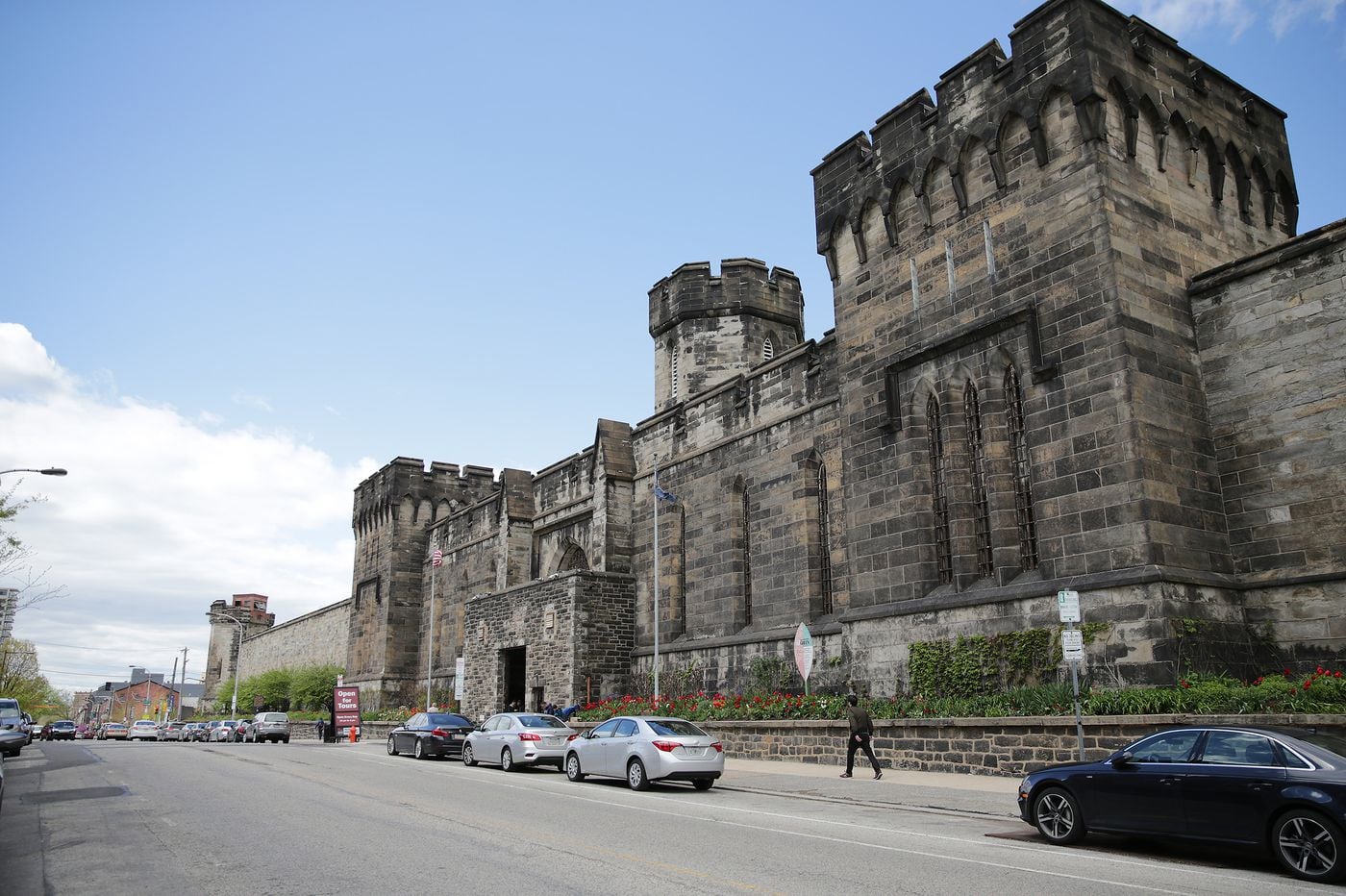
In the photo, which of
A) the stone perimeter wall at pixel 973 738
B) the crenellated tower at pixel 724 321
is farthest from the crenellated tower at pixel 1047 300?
the crenellated tower at pixel 724 321

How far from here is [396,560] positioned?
163ft

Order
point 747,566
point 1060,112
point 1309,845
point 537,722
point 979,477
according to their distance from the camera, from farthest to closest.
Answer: point 747,566 → point 537,722 → point 979,477 → point 1060,112 → point 1309,845

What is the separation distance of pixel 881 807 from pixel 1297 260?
1187cm

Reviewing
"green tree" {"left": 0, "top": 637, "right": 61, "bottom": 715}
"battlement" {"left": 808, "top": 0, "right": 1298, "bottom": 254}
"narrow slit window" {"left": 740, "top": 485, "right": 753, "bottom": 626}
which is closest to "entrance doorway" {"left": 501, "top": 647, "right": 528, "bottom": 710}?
"narrow slit window" {"left": 740, "top": 485, "right": 753, "bottom": 626}

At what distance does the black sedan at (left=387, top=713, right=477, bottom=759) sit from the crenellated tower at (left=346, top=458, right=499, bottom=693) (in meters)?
22.0

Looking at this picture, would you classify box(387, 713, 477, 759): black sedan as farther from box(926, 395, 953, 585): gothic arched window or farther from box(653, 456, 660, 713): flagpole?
box(926, 395, 953, 585): gothic arched window

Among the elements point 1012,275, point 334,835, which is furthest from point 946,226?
point 334,835

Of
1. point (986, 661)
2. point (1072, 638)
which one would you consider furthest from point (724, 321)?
point (1072, 638)

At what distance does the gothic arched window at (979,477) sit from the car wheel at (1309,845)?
1012 cm

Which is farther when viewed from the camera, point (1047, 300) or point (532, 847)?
point (1047, 300)

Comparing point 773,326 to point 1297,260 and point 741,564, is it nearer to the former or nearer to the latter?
point 741,564

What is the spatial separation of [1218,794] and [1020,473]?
10019 mm

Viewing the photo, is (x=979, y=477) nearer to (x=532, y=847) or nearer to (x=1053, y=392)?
(x=1053, y=392)

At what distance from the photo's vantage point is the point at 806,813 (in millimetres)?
13039
